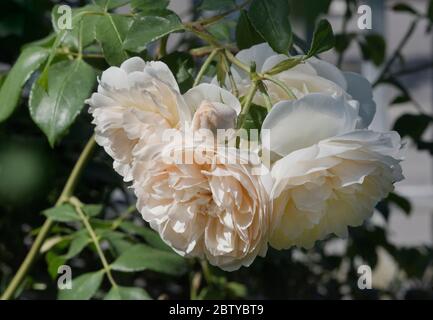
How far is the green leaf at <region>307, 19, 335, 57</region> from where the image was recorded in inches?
27.4

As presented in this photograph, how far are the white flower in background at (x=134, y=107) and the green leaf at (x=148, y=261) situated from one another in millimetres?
313

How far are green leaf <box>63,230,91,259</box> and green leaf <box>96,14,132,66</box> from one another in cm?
30

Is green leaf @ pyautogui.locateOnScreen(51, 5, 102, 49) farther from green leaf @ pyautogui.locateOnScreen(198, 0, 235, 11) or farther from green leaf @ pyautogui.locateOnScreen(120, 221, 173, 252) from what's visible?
green leaf @ pyautogui.locateOnScreen(120, 221, 173, 252)

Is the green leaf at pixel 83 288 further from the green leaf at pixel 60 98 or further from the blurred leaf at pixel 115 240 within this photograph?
the green leaf at pixel 60 98

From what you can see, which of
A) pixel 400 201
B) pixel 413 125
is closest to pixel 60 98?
pixel 413 125

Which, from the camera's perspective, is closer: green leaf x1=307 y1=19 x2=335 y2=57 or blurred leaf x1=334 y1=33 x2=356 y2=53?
green leaf x1=307 y1=19 x2=335 y2=57

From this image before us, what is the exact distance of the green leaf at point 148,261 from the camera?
3.22 ft

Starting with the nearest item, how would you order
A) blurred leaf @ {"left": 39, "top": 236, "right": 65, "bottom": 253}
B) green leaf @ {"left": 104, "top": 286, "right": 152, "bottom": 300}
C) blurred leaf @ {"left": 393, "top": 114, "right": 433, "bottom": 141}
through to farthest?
green leaf @ {"left": 104, "top": 286, "right": 152, "bottom": 300} < blurred leaf @ {"left": 39, "top": 236, "right": 65, "bottom": 253} < blurred leaf @ {"left": 393, "top": 114, "right": 433, "bottom": 141}

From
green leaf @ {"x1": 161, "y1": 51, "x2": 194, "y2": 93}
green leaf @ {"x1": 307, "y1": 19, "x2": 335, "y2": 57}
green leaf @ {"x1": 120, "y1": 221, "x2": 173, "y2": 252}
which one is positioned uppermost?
green leaf @ {"x1": 307, "y1": 19, "x2": 335, "y2": 57}

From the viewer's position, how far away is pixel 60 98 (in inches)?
33.5

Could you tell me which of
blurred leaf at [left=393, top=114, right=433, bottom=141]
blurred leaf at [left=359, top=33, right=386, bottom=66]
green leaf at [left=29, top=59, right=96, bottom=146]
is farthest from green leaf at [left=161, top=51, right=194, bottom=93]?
blurred leaf at [left=359, top=33, right=386, bottom=66]

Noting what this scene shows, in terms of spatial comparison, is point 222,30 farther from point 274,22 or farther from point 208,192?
point 208,192

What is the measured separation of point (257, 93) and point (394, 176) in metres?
0.14
